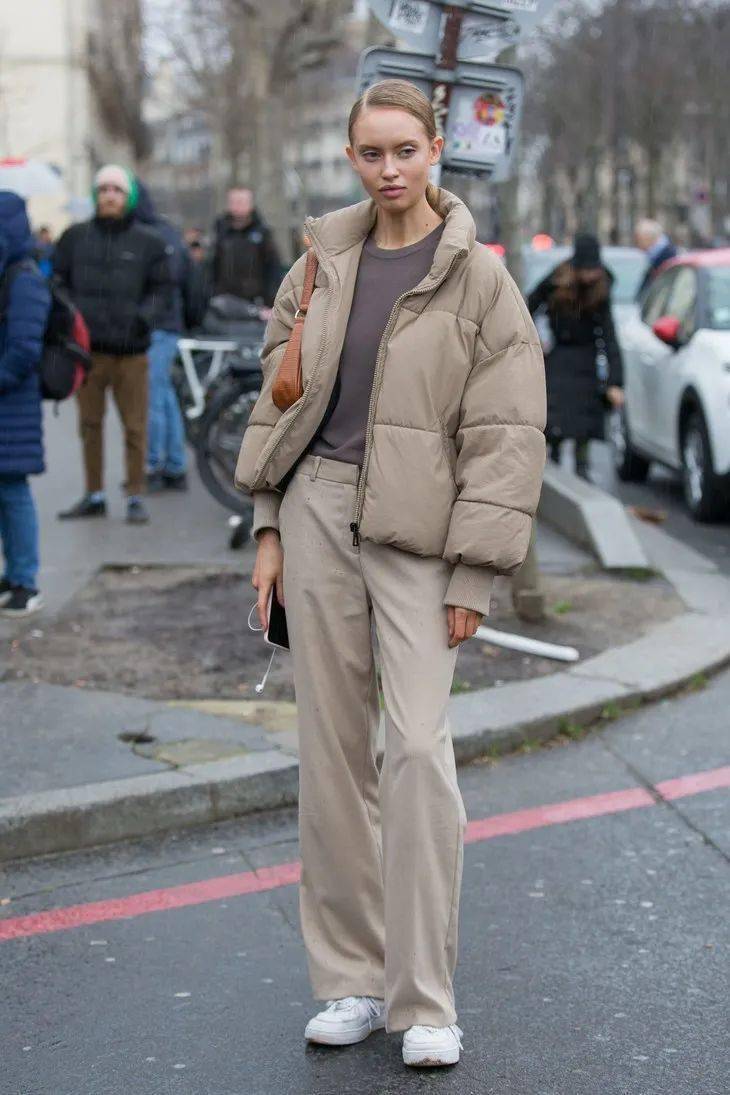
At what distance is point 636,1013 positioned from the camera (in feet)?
12.3

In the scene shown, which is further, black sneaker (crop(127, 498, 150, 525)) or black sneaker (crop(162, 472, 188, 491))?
black sneaker (crop(162, 472, 188, 491))

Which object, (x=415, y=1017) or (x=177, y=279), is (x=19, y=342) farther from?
(x=415, y=1017)

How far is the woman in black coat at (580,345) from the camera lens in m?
10.5

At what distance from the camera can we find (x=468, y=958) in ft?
13.4

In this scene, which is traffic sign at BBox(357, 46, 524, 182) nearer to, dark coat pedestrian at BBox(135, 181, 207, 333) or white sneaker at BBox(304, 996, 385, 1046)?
dark coat pedestrian at BBox(135, 181, 207, 333)

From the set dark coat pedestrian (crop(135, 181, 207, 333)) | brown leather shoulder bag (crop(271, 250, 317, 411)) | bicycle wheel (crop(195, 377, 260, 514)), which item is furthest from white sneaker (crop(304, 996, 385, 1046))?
dark coat pedestrian (crop(135, 181, 207, 333))

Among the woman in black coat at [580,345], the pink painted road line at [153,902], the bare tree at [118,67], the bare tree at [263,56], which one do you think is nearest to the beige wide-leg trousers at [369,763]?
the pink painted road line at [153,902]

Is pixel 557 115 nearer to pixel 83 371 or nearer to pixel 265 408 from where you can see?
pixel 83 371

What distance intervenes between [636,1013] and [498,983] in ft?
1.13

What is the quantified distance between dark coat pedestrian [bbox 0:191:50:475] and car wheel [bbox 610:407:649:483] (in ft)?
21.4

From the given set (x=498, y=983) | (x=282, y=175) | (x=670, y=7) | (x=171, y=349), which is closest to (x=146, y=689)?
(x=498, y=983)

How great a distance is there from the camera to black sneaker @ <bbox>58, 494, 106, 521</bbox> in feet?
32.3

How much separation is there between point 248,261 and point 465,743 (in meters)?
7.16

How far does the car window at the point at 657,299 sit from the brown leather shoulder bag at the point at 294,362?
28.6 ft
